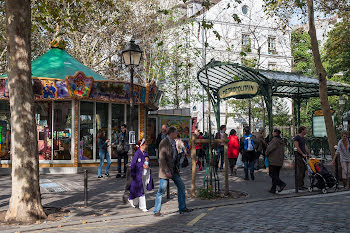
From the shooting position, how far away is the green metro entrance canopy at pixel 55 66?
56.7ft

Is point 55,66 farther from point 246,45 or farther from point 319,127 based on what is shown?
point 319,127

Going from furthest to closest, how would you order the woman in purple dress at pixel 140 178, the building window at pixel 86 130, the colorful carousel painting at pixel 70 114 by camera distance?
1. the building window at pixel 86 130
2. the colorful carousel painting at pixel 70 114
3. the woman in purple dress at pixel 140 178

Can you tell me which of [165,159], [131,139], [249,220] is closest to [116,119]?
[131,139]

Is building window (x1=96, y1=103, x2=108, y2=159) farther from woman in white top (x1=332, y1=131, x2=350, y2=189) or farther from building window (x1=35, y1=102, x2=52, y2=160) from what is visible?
woman in white top (x1=332, y1=131, x2=350, y2=189)

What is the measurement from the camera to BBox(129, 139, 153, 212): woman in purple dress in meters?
8.43

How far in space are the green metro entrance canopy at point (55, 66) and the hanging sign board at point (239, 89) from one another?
586 centimetres

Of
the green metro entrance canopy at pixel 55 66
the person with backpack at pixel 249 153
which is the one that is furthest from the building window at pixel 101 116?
the person with backpack at pixel 249 153

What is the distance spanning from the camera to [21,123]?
7445mm

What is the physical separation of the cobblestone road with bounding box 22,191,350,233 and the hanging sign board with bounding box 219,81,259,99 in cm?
827

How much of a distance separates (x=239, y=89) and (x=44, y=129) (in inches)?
335

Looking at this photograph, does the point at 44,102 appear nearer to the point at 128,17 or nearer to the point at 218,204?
the point at 218,204

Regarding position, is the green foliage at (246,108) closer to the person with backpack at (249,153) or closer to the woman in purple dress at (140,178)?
the person with backpack at (249,153)

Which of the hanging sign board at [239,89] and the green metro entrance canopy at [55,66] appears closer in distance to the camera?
the hanging sign board at [239,89]

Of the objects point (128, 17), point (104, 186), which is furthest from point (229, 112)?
point (104, 186)
